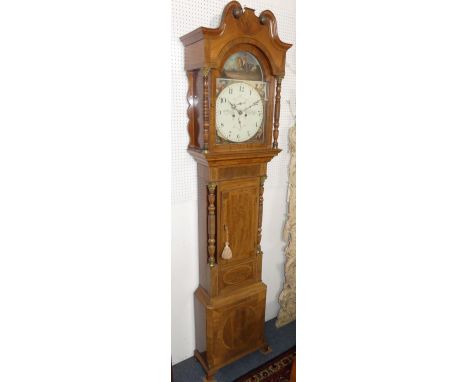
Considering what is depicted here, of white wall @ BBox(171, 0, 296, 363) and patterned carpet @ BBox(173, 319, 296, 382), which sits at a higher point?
white wall @ BBox(171, 0, 296, 363)

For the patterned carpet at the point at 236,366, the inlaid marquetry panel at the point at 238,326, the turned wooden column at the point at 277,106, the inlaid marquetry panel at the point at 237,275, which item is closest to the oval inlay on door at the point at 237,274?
the inlaid marquetry panel at the point at 237,275

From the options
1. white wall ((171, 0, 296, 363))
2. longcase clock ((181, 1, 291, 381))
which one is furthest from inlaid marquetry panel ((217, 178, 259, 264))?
white wall ((171, 0, 296, 363))

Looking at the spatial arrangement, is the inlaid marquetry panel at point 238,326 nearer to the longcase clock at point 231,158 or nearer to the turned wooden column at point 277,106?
the longcase clock at point 231,158

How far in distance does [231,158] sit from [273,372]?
1420 mm

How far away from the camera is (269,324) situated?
8.36ft

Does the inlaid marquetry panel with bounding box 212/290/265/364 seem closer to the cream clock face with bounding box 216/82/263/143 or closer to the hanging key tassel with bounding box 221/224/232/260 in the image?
the hanging key tassel with bounding box 221/224/232/260

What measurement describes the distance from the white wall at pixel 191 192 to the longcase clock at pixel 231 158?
6cm

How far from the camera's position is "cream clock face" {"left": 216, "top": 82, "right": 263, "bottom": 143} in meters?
1.70

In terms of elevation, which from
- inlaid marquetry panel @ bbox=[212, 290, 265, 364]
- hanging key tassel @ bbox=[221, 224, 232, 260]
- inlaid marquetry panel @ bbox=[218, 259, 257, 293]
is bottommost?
inlaid marquetry panel @ bbox=[212, 290, 265, 364]

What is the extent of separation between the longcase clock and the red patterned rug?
125 millimetres

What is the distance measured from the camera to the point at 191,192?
6.31 feet

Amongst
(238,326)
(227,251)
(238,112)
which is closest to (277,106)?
(238,112)

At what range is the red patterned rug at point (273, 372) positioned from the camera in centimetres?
204
